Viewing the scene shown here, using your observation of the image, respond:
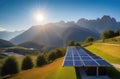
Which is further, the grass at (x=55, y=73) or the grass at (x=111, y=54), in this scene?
the grass at (x=111, y=54)

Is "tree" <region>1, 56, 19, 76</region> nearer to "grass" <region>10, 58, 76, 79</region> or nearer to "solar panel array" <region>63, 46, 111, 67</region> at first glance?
"grass" <region>10, 58, 76, 79</region>

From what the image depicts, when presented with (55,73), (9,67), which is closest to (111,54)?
(55,73)

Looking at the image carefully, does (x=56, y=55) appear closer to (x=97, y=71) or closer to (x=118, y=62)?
(x=118, y=62)

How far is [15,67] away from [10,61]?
136 inches

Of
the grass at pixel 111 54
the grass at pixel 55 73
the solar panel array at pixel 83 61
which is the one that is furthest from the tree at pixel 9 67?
the solar panel array at pixel 83 61

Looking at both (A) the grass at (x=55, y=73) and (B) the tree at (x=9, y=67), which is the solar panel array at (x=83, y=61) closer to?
(A) the grass at (x=55, y=73)

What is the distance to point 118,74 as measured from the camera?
33906mm

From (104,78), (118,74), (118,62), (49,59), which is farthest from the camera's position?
(49,59)

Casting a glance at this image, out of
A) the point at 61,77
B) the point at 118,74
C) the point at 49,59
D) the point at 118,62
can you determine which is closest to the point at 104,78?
the point at 118,74

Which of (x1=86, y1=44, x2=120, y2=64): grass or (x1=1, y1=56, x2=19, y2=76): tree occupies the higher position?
(x1=86, y1=44, x2=120, y2=64): grass

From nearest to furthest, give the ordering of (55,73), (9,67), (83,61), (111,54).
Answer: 1. (83,61)
2. (55,73)
3. (111,54)
4. (9,67)

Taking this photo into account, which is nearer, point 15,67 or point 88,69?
point 88,69

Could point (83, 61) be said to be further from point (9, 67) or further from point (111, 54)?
point (9, 67)

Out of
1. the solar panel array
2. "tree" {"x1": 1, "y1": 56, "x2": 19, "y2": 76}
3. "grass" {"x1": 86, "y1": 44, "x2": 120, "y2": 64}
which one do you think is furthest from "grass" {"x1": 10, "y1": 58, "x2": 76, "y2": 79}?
"tree" {"x1": 1, "y1": 56, "x2": 19, "y2": 76}
